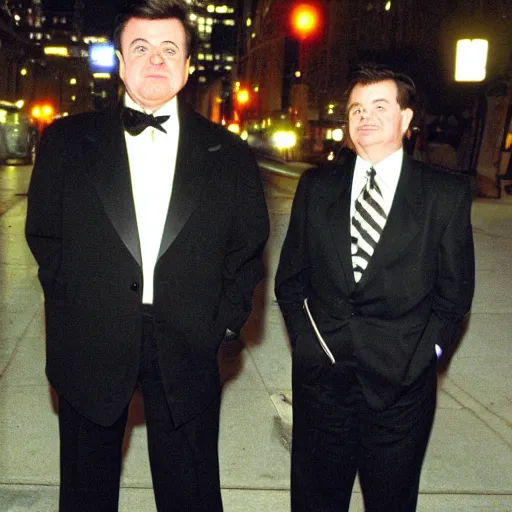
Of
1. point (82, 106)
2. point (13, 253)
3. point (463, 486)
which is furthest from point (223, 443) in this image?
point (82, 106)

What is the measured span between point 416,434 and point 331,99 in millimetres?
46199

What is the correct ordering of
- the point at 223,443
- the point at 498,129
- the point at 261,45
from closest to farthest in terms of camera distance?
1. the point at 223,443
2. the point at 498,129
3. the point at 261,45

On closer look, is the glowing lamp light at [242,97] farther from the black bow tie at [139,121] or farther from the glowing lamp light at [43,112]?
the black bow tie at [139,121]

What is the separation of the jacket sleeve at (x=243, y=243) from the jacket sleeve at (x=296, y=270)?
4.9 inches

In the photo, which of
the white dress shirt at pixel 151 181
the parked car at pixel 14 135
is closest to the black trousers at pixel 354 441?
the white dress shirt at pixel 151 181

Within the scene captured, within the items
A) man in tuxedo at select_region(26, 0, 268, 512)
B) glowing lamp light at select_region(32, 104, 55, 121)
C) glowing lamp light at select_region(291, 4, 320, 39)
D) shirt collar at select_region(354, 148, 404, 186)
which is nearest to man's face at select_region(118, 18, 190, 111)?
man in tuxedo at select_region(26, 0, 268, 512)

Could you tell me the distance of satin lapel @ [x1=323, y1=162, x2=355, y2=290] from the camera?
2.96 m

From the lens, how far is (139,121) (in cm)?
287

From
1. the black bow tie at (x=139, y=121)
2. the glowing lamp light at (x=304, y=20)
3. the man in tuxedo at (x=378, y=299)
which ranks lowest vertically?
the man in tuxedo at (x=378, y=299)

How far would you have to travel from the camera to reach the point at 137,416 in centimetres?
499

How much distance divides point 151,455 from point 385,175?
1.39m

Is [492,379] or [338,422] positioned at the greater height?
[338,422]

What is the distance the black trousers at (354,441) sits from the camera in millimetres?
3002

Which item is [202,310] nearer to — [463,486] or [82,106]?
[463,486]
